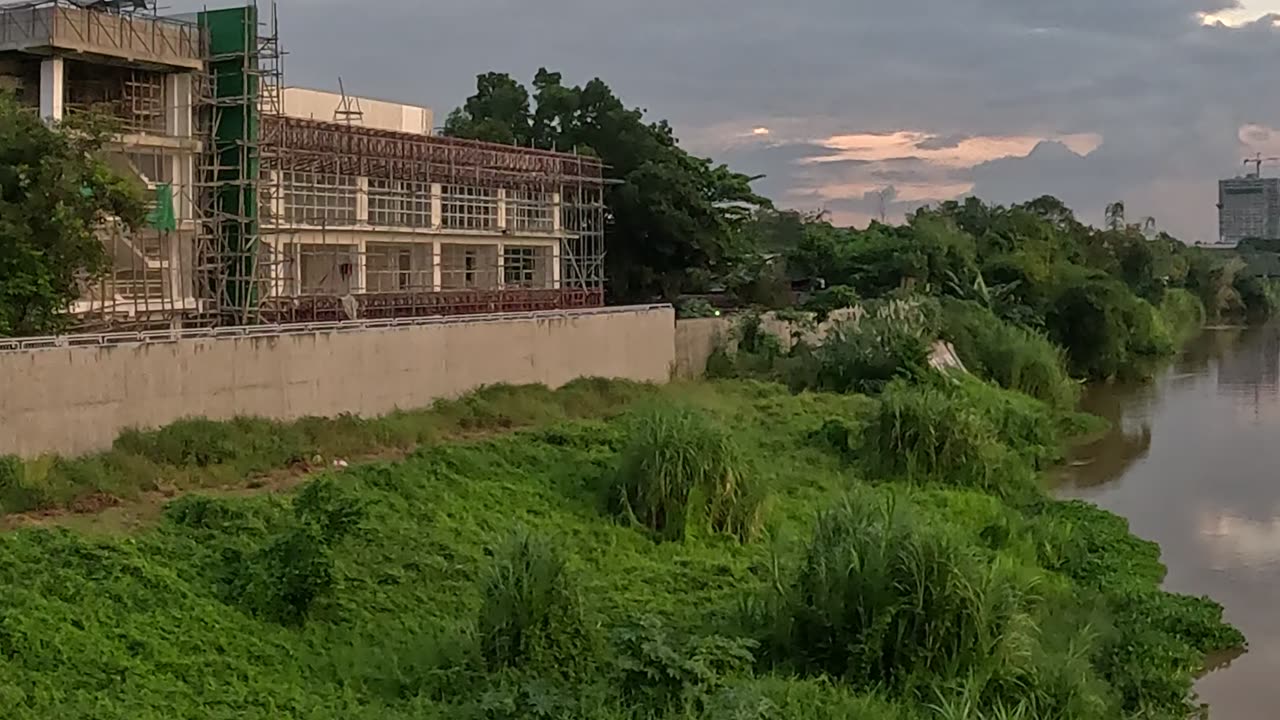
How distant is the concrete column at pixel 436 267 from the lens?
29.0 meters

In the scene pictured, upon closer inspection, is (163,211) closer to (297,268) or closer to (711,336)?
(297,268)

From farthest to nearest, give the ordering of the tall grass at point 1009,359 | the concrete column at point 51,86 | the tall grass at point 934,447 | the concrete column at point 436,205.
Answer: the concrete column at point 436,205, the tall grass at point 1009,359, the concrete column at point 51,86, the tall grass at point 934,447

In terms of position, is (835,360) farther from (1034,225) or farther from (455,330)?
(1034,225)

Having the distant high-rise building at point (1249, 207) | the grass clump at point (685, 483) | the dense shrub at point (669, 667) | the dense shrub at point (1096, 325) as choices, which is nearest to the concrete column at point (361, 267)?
the grass clump at point (685, 483)

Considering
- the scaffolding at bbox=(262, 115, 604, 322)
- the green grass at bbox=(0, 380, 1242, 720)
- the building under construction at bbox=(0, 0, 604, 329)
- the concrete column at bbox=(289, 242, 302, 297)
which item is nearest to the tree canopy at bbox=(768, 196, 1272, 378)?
the scaffolding at bbox=(262, 115, 604, 322)

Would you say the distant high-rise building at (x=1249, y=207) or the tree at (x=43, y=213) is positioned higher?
the distant high-rise building at (x=1249, y=207)

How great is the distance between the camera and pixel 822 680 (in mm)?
8750

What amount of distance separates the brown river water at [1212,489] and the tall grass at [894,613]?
108 inches

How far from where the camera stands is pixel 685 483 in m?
13.0

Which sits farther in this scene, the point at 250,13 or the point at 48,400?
the point at 250,13

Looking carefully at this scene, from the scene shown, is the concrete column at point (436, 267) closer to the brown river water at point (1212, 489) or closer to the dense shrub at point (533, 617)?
the brown river water at point (1212, 489)

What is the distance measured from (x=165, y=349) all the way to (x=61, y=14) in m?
8.41

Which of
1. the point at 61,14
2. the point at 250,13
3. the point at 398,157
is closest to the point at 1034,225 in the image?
the point at 398,157

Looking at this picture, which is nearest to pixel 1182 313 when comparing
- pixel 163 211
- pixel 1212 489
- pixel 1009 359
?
pixel 1009 359
